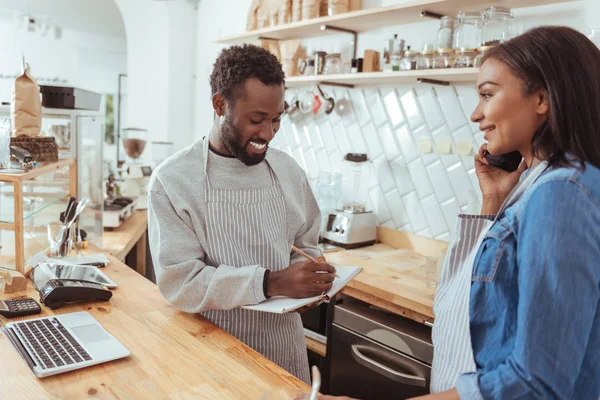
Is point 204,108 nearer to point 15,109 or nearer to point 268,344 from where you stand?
point 15,109

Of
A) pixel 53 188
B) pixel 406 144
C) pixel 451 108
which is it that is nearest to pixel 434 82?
pixel 451 108

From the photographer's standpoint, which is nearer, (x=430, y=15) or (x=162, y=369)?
(x=162, y=369)

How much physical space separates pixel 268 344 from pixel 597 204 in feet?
3.29

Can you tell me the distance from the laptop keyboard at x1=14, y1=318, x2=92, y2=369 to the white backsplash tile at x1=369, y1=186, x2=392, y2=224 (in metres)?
1.96

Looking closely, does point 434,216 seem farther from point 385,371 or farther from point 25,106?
point 25,106

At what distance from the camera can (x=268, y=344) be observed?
1.58m

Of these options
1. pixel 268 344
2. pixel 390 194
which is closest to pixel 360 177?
pixel 390 194

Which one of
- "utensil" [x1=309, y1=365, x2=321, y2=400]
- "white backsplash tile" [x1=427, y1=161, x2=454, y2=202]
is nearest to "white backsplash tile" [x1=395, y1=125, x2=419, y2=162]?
"white backsplash tile" [x1=427, y1=161, x2=454, y2=202]

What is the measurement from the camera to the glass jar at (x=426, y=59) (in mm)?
2453

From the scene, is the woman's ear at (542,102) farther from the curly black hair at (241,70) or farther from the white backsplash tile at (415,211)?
the white backsplash tile at (415,211)

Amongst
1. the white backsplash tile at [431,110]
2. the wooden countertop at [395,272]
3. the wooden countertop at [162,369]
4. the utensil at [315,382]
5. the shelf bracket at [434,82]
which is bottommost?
the wooden countertop at [395,272]

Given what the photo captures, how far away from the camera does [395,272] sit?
7.98 feet

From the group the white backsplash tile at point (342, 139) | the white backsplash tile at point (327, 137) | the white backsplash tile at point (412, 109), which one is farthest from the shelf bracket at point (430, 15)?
the white backsplash tile at point (327, 137)

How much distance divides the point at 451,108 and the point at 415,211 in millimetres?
576
